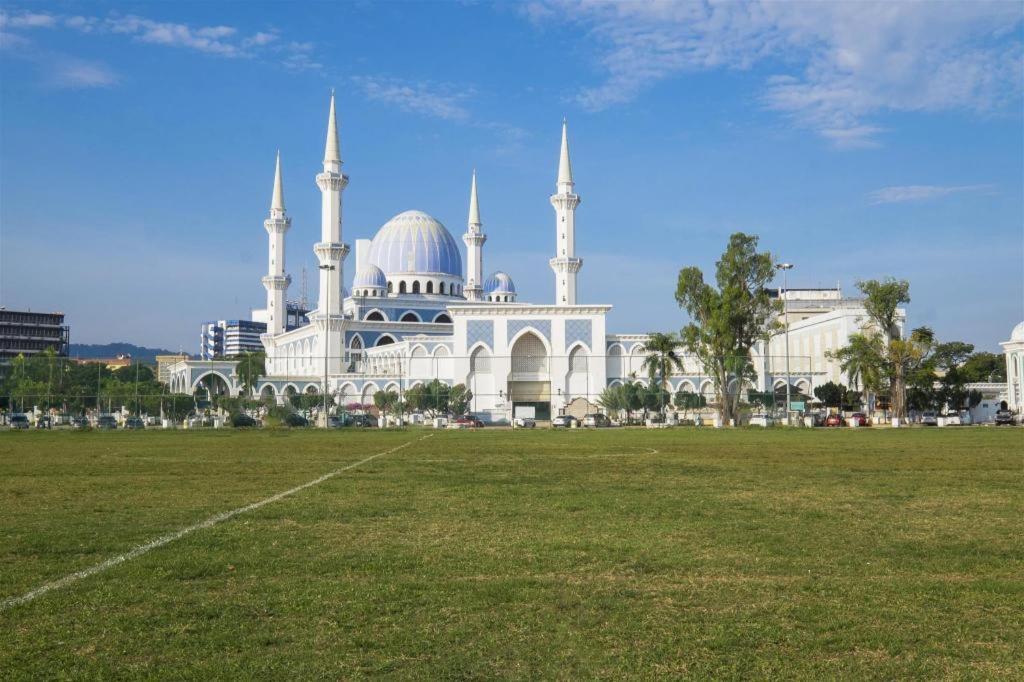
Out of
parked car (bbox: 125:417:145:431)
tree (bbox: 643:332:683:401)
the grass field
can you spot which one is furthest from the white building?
the grass field

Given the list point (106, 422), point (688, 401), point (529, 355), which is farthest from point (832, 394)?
point (106, 422)

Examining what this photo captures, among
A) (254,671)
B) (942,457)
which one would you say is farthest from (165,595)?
(942,457)

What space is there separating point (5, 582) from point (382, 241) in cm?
8453

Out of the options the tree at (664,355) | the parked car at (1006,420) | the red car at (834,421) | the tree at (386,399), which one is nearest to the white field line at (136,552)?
the red car at (834,421)

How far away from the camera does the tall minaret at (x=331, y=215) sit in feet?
223

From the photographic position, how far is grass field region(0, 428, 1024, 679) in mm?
4074

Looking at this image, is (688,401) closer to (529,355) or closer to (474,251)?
(529,355)

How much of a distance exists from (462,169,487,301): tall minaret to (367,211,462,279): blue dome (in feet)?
5.21

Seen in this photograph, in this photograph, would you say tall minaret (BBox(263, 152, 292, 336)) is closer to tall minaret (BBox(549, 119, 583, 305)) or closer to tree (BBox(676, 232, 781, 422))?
tall minaret (BBox(549, 119, 583, 305))

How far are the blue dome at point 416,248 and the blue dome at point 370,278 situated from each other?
5.30 ft

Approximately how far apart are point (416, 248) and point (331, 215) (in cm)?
1930

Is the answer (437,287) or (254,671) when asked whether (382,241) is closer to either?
(437,287)

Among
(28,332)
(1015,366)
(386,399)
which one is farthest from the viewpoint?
(28,332)

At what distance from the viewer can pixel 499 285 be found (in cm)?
9194
